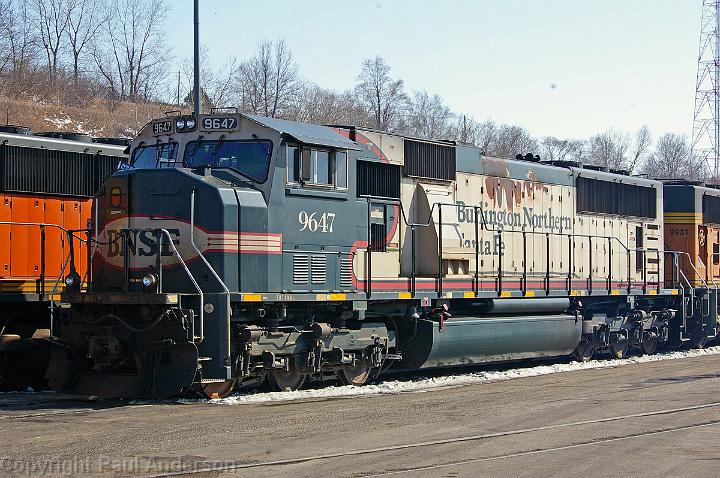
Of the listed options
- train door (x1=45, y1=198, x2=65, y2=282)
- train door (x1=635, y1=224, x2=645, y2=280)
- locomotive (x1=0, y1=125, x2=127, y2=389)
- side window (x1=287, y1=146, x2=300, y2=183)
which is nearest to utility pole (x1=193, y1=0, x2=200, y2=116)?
locomotive (x1=0, y1=125, x2=127, y2=389)

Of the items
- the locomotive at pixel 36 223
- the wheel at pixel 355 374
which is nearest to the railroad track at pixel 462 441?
the wheel at pixel 355 374

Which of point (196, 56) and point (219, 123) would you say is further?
point (196, 56)

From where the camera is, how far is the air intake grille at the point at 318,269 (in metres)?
14.5

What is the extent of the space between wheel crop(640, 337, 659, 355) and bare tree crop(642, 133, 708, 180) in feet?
278

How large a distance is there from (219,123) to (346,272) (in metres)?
2.89

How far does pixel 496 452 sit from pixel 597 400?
4.75 meters

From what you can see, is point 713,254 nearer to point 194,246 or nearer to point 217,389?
point 217,389

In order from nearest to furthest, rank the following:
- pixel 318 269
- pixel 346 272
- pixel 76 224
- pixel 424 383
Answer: pixel 318 269
pixel 346 272
pixel 424 383
pixel 76 224

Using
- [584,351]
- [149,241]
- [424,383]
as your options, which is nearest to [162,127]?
[149,241]

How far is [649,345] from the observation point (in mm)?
23328

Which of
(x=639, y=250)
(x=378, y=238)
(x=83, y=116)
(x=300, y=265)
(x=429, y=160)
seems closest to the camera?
(x=300, y=265)

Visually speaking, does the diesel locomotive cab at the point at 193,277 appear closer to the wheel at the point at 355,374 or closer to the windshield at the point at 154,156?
the windshield at the point at 154,156

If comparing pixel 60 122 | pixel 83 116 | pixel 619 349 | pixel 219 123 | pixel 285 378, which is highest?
pixel 83 116

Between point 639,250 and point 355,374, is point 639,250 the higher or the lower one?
the higher one
